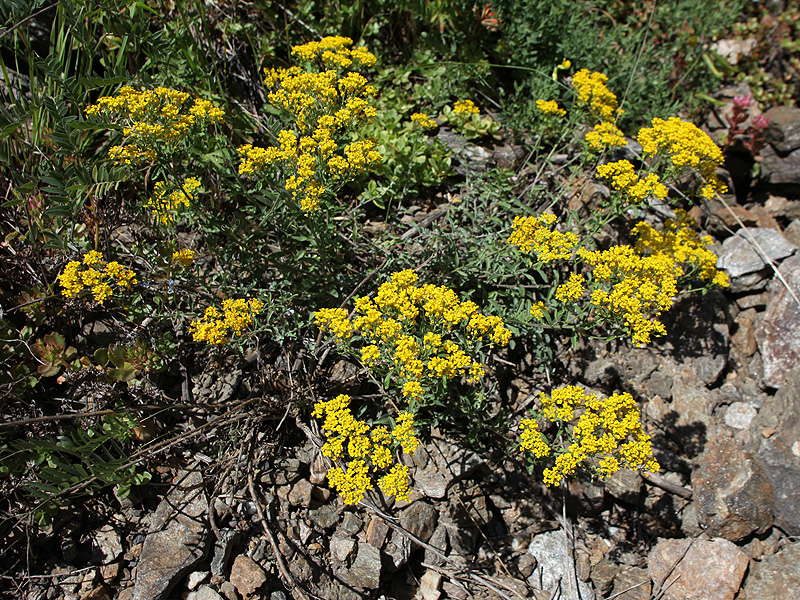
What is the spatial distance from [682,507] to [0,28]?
5543 millimetres

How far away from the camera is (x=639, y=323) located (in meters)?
3.39

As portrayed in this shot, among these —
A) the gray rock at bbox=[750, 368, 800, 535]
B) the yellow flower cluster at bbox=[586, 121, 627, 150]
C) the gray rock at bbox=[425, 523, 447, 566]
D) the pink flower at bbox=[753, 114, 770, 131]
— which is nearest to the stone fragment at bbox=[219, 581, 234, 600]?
the gray rock at bbox=[425, 523, 447, 566]

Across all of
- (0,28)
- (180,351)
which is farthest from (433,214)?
(0,28)

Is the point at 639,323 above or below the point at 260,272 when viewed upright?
above

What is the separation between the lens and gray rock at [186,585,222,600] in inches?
121

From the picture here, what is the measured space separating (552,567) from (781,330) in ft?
9.38

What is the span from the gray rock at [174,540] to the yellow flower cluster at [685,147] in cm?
385

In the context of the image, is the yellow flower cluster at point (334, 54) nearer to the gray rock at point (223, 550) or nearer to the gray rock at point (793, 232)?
the gray rock at point (223, 550)

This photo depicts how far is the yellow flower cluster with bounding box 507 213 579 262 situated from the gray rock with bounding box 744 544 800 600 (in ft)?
8.16

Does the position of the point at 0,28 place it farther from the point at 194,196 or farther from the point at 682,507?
the point at 682,507

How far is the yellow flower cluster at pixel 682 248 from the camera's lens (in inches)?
157

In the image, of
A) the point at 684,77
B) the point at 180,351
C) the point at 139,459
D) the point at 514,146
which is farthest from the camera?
the point at 684,77

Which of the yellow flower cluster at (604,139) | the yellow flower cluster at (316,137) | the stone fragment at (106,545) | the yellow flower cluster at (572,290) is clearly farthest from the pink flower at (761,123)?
the stone fragment at (106,545)

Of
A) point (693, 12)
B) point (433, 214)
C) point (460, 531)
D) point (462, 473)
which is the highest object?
point (693, 12)
